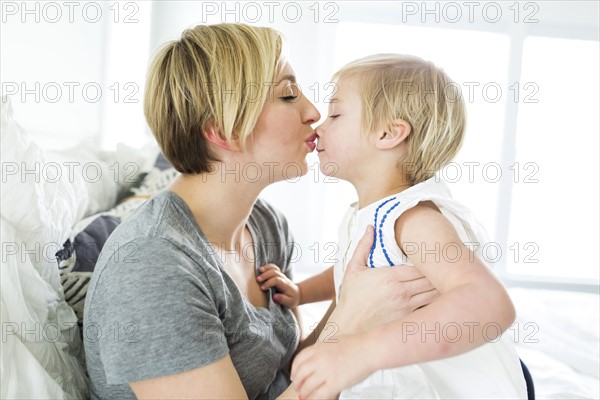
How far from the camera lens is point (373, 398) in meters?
1.10

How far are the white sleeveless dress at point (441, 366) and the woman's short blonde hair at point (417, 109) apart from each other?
0.09 meters

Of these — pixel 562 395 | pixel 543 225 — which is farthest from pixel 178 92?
pixel 543 225

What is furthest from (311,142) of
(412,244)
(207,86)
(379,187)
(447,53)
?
(447,53)

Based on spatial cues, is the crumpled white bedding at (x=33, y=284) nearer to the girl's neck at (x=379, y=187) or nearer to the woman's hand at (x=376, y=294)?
the woman's hand at (x=376, y=294)

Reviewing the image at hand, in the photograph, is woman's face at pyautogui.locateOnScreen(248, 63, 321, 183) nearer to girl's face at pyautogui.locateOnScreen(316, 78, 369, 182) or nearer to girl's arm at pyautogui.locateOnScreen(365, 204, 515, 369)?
girl's face at pyautogui.locateOnScreen(316, 78, 369, 182)

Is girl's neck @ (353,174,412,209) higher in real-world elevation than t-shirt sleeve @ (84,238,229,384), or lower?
higher

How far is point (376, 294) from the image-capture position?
3.59 feet

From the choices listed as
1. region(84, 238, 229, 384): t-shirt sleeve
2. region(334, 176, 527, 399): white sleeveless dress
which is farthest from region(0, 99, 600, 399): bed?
region(334, 176, 527, 399): white sleeveless dress

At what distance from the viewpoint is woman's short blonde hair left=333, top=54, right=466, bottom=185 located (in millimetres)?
1295

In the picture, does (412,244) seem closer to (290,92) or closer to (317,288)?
(290,92)

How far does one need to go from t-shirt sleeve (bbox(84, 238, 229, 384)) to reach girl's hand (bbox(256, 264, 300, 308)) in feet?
1.26

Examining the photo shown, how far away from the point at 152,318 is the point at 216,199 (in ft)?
1.07

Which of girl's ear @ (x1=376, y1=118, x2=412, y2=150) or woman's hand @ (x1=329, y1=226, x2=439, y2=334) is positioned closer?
woman's hand @ (x1=329, y1=226, x2=439, y2=334)

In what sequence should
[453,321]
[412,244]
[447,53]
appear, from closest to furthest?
[453,321], [412,244], [447,53]
